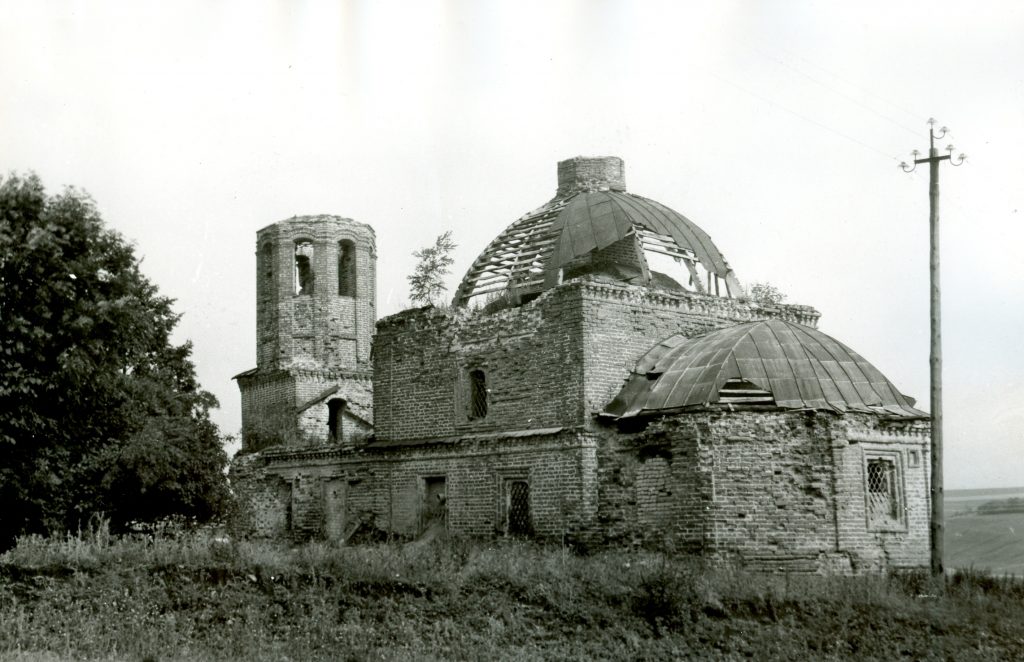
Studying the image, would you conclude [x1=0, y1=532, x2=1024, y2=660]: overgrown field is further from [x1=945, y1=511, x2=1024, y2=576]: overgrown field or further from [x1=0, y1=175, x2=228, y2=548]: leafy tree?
[x1=945, y1=511, x2=1024, y2=576]: overgrown field

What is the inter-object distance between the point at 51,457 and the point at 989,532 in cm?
4162

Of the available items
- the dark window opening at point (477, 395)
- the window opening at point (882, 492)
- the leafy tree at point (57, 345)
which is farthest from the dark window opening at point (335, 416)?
the window opening at point (882, 492)

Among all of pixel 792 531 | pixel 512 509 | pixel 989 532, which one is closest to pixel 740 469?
pixel 792 531

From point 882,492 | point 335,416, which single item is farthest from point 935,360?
point 335,416

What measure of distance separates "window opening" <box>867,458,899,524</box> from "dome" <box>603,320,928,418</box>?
884 millimetres

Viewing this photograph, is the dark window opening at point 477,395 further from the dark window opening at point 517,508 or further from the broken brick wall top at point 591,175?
the broken brick wall top at point 591,175

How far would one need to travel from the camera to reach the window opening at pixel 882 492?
17.2 m

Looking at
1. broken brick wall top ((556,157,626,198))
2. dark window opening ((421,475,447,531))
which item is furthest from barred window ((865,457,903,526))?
broken brick wall top ((556,157,626,198))

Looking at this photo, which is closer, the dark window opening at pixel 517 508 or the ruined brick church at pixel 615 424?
the ruined brick church at pixel 615 424

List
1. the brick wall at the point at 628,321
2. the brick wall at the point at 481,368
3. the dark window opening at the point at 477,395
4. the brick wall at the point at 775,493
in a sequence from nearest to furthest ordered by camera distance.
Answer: the brick wall at the point at 775,493 → the brick wall at the point at 628,321 → the brick wall at the point at 481,368 → the dark window opening at the point at 477,395

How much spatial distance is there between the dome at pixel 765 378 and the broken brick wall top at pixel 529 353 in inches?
30.2

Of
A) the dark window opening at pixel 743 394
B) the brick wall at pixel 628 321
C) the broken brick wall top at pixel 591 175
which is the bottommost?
the dark window opening at pixel 743 394

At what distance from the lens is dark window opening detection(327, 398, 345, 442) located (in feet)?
101

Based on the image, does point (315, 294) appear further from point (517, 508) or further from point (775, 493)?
point (775, 493)
